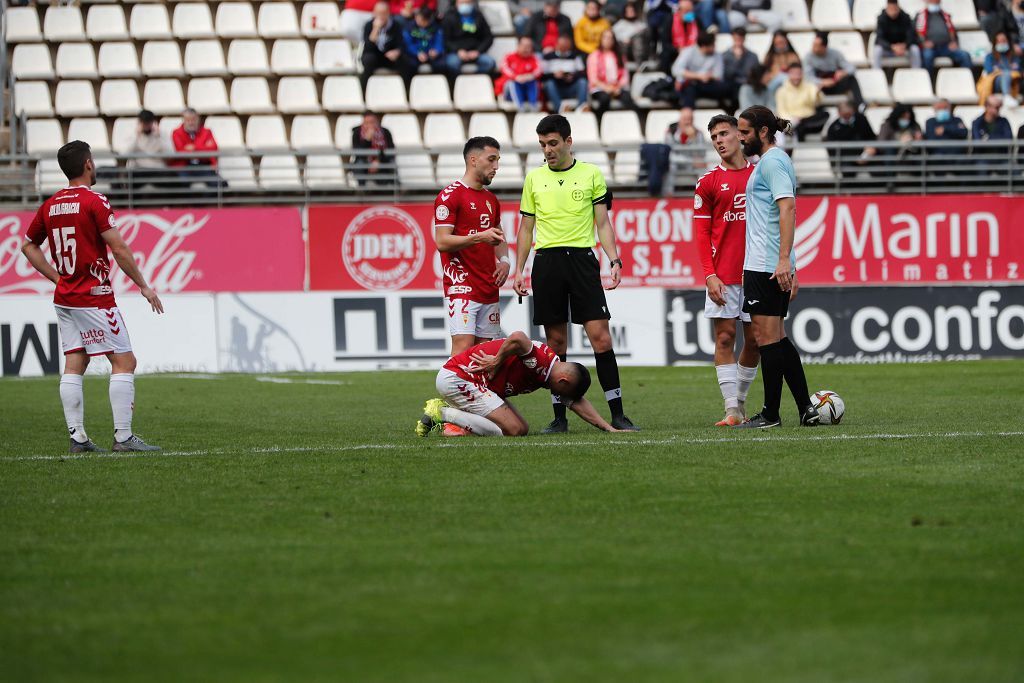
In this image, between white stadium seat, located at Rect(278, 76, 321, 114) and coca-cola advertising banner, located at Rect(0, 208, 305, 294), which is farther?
white stadium seat, located at Rect(278, 76, 321, 114)

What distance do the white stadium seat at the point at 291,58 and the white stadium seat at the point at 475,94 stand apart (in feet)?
8.59

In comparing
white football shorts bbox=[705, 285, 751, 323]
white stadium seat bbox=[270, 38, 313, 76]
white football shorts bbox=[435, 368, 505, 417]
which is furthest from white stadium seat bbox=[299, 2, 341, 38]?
white football shorts bbox=[435, 368, 505, 417]

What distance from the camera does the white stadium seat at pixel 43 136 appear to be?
21.8 metres

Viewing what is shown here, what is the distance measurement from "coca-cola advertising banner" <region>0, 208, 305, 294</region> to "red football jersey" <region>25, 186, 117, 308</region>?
31.7ft

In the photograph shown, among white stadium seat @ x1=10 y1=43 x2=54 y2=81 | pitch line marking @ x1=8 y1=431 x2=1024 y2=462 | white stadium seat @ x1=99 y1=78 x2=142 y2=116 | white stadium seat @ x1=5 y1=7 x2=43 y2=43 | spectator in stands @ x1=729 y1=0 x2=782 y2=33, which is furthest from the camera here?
white stadium seat @ x1=5 y1=7 x2=43 y2=43

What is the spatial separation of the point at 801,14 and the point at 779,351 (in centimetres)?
1534

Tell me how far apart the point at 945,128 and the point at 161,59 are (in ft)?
40.2

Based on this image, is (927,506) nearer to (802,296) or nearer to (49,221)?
(49,221)

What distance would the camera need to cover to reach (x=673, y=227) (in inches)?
732

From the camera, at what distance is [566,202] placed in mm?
9984

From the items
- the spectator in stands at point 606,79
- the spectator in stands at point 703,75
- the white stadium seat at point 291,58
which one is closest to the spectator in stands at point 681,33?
the spectator in stands at point 703,75

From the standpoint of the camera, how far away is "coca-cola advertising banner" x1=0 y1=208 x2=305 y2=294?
18641 millimetres

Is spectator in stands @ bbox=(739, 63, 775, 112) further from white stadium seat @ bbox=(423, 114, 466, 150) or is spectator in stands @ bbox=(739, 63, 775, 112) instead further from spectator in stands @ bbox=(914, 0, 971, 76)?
white stadium seat @ bbox=(423, 114, 466, 150)

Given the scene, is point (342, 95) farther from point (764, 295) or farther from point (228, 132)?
point (764, 295)
